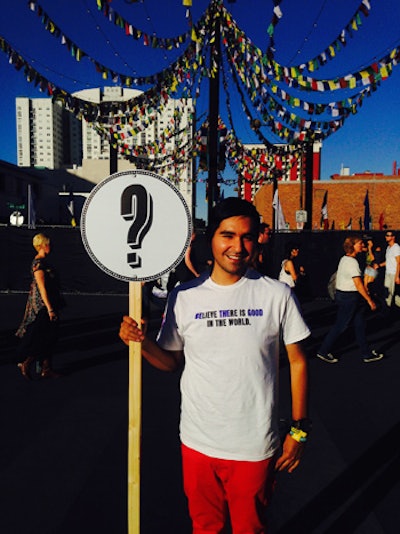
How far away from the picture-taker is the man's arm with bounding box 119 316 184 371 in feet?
6.48

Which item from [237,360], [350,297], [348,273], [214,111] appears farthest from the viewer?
[214,111]

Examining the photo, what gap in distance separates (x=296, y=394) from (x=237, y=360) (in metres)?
A: 0.35

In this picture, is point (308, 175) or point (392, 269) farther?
point (308, 175)

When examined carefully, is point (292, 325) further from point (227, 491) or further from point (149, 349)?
point (227, 491)

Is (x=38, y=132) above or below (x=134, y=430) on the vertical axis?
above

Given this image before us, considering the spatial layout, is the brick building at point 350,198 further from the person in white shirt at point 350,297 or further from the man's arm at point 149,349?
the man's arm at point 149,349

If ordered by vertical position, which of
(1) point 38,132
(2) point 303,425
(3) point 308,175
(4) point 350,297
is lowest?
(2) point 303,425

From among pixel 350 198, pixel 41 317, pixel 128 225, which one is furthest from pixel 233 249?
pixel 350 198

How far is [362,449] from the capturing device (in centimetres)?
381

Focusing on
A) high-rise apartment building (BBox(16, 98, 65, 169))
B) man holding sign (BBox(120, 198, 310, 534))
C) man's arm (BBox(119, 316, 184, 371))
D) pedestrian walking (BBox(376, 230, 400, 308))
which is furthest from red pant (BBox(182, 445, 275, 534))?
high-rise apartment building (BBox(16, 98, 65, 169))

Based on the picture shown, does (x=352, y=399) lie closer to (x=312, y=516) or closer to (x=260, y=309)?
(x=312, y=516)

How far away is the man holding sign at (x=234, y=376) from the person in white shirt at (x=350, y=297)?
4.50 meters

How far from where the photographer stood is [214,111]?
10836mm

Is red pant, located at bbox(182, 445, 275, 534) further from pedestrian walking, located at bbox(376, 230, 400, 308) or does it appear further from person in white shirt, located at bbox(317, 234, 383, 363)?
pedestrian walking, located at bbox(376, 230, 400, 308)
